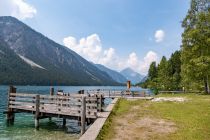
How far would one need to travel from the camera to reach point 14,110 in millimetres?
30453

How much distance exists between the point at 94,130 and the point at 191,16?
4608 cm

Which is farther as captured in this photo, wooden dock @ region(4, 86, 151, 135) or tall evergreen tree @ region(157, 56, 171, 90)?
tall evergreen tree @ region(157, 56, 171, 90)

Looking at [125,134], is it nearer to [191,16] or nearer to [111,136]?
[111,136]

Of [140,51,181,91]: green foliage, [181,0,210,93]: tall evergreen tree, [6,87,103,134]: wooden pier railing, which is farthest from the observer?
[140,51,181,91]: green foliage

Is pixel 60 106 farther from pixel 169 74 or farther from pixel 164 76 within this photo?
pixel 169 74

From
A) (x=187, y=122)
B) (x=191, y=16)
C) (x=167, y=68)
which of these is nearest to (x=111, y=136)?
(x=187, y=122)

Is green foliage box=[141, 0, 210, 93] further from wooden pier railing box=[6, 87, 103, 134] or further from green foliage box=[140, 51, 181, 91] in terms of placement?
green foliage box=[140, 51, 181, 91]

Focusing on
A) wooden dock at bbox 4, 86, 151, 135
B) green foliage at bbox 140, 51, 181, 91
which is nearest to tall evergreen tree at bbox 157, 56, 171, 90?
green foliage at bbox 140, 51, 181, 91

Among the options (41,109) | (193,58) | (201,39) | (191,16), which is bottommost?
(41,109)

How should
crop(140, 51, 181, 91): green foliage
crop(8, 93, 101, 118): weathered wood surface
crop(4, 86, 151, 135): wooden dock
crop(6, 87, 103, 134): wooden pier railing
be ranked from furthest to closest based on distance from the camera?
crop(140, 51, 181, 91): green foliage
crop(8, 93, 101, 118): weathered wood surface
crop(6, 87, 103, 134): wooden pier railing
crop(4, 86, 151, 135): wooden dock

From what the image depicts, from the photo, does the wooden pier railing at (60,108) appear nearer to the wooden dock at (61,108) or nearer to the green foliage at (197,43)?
the wooden dock at (61,108)

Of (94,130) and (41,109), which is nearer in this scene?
(94,130)

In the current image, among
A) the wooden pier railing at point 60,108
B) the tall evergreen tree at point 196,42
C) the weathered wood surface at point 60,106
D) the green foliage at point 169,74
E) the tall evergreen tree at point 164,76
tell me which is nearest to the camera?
the wooden pier railing at point 60,108

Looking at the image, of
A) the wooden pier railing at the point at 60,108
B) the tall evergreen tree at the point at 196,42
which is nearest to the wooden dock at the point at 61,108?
the wooden pier railing at the point at 60,108
